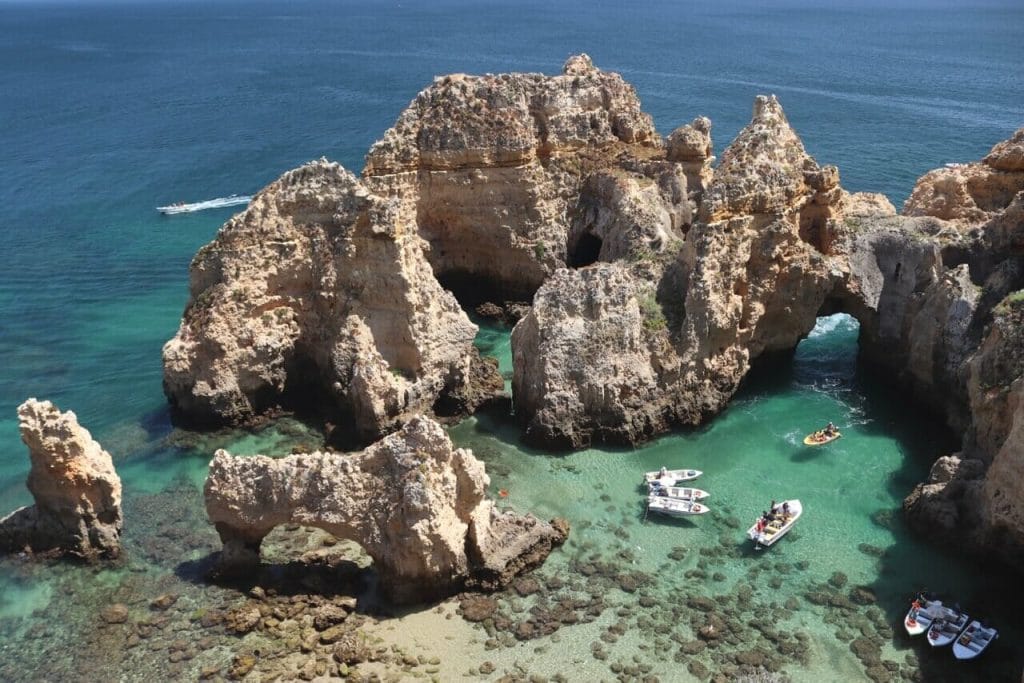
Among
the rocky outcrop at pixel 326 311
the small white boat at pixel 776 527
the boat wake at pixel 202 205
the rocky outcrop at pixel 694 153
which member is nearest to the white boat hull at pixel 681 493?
the small white boat at pixel 776 527

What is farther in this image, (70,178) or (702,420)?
(70,178)

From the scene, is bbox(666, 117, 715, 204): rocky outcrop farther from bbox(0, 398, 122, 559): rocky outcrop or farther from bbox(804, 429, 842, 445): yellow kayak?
bbox(0, 398, 122, 559): rocky outcrop

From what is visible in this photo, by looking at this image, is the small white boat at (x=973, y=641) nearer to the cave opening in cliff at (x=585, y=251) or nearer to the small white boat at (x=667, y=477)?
the small white boat at (x=667, y=477)

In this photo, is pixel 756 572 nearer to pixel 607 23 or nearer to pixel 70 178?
pixel 70 178

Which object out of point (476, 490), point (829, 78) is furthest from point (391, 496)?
point (829, 78)

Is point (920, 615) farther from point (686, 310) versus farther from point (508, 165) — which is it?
point (508, 165)
